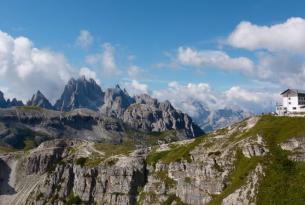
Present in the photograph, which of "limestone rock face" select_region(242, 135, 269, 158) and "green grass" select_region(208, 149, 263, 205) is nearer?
"green grass" select_region(208, 149, 263, 205)

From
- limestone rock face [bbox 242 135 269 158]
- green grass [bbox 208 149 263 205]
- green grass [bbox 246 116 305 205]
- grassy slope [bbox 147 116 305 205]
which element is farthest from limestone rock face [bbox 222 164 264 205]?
limestone rock face [bbox 242 135 269 158]

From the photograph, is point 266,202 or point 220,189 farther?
point 220,189

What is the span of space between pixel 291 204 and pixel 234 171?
41022mm

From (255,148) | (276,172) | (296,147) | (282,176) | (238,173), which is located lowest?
(282,176)

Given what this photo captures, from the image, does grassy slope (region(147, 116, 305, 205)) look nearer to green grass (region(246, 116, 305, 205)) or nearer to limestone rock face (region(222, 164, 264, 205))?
green grass (region(246, 116, 305, 205))

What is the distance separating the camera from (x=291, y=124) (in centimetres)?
19600

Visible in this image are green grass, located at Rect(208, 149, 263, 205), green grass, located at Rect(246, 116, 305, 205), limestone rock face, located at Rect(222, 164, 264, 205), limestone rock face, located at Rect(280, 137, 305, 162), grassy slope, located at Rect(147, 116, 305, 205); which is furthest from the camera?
green grass, located at Rect(208, 149, 263, 205)

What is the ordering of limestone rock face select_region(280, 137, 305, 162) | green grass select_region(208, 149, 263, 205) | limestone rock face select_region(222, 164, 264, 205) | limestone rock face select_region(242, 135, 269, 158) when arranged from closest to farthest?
1. limestone rock face select_region(222, 164, 264, 205)
2. limestone rock face select_region(280, 137, 305, 162)
3. green grass select_region(208, 149, 263, 205)
4. limestone rock face select_region(242, 135, 269, 158)

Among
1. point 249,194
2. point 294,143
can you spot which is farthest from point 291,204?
point 294,143

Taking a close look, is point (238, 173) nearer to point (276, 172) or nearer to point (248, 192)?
point (248, 192)

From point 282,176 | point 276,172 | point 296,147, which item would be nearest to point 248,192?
point 276,172

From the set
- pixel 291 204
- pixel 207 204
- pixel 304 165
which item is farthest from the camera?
pixel 207 204

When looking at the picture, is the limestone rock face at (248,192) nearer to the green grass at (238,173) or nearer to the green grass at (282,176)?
the green grass at (282,176)

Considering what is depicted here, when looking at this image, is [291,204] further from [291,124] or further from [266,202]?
→ [291,124]
